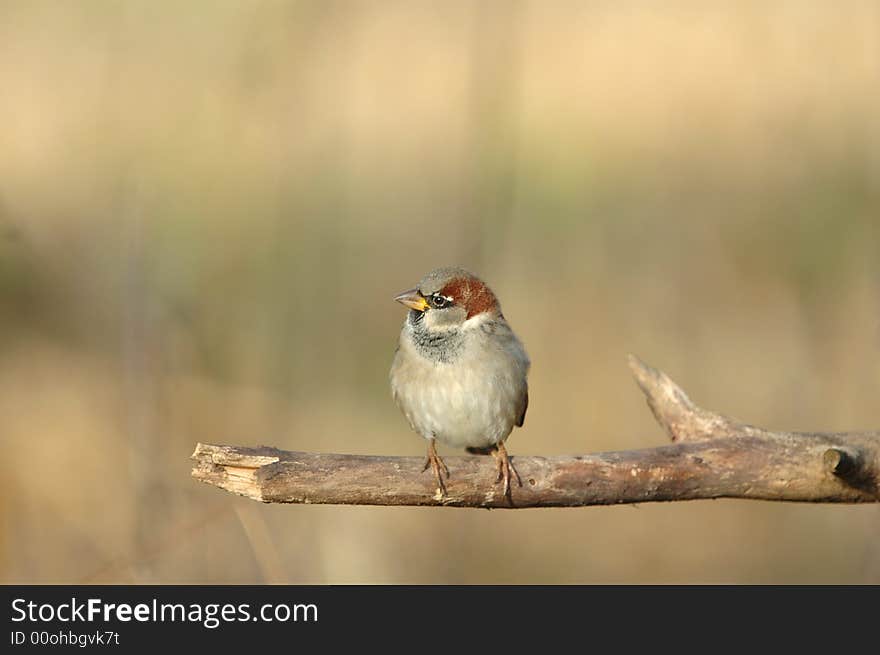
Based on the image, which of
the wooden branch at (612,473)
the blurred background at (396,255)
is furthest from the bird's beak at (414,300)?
the blurred background at (396,255)

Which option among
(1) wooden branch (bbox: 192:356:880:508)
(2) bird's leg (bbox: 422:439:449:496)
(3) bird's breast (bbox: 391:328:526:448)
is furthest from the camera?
(3) bird's breast (bbox: 391:328:526:448)

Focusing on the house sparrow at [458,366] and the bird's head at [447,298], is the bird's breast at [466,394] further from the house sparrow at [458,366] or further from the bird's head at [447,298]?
the bird's head at [447,298]

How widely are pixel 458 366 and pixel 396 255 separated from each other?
11.0 ft

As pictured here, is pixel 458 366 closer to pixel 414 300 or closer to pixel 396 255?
pixel 414 300

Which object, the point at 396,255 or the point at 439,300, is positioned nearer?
the point at 439,300

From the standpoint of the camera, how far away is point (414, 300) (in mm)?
3514

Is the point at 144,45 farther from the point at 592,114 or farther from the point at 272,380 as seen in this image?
the point at 592,114

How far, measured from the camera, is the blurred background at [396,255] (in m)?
4.40

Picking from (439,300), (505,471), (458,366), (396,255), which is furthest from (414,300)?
(396,255)

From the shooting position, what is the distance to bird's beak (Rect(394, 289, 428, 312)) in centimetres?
349

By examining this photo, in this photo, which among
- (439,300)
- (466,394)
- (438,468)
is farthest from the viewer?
(439,300)

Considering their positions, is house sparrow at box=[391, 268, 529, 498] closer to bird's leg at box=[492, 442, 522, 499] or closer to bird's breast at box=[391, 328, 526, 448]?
bird's breast at box=[391, 328, 526, 448]

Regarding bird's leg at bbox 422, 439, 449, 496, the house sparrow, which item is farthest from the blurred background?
bird's leg at bbox 422, 439, 449, 496

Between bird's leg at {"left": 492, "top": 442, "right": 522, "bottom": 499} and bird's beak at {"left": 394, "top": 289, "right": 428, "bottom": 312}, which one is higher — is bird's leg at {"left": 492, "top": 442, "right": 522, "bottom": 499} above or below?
below
